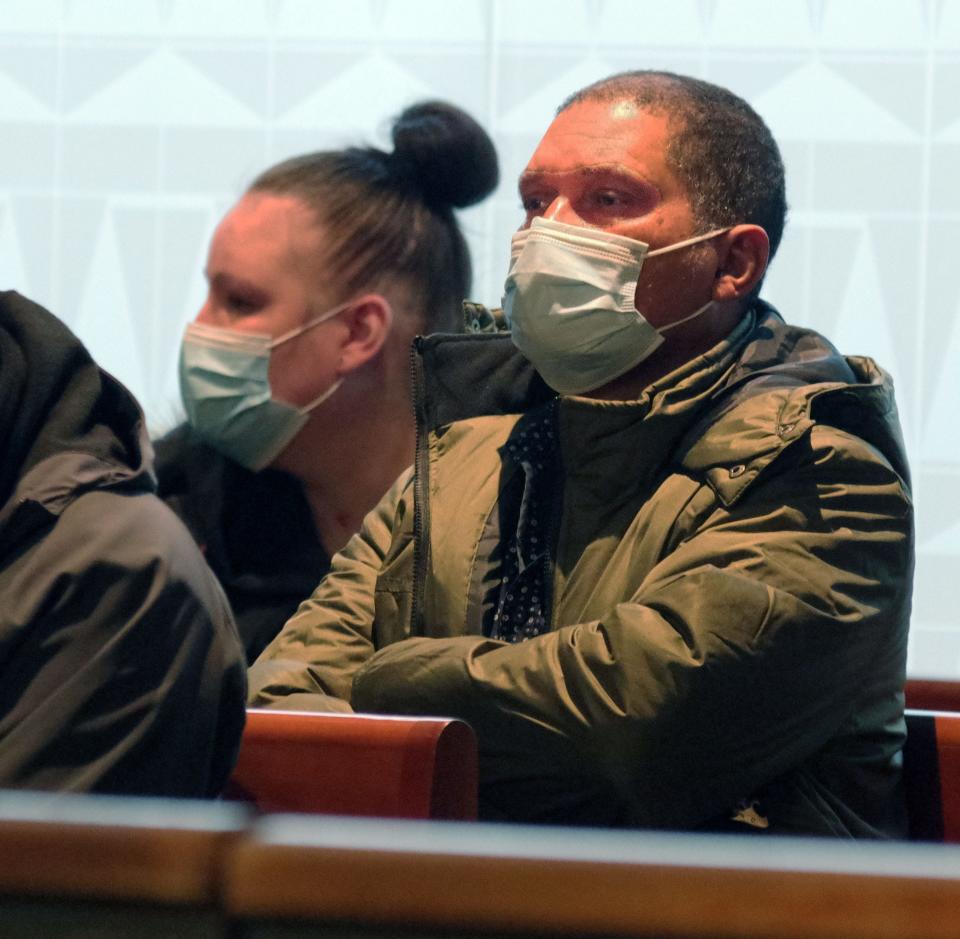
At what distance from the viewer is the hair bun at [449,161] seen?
3484 millimetres

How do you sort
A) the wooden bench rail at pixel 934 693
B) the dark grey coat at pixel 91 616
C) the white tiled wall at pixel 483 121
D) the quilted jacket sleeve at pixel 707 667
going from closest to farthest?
the dark grey coat at pixel 91 616 < the quilted jacket sleeve at pixel 707 667 < the wooden bench rail at pixel 934 693 < the white tiled wall at pixel 483 121

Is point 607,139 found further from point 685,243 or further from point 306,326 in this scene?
point 306,326

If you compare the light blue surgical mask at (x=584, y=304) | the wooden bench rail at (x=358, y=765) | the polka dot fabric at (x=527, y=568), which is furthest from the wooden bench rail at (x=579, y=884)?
the light blue surgical mask at (x=584, y=304)

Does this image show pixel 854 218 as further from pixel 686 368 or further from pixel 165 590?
pixel 165 590

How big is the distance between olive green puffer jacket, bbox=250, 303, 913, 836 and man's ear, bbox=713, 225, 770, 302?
0.07 metres

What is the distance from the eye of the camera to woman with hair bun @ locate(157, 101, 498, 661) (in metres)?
3.31

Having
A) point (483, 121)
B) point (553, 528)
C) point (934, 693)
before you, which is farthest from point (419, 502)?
point (483, 121)

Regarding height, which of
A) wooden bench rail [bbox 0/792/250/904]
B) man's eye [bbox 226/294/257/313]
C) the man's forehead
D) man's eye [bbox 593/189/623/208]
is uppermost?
the man's forehead

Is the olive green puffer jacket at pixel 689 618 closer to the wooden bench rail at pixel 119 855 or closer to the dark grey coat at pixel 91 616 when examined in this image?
the dark grey coat at pixel 91 616

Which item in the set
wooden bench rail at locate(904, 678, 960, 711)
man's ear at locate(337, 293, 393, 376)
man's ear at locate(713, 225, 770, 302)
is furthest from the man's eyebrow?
man's ear at locate(337, 293, 393, 376)

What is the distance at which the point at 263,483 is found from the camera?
3.40m

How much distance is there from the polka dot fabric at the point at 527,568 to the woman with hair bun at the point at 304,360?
1.08m

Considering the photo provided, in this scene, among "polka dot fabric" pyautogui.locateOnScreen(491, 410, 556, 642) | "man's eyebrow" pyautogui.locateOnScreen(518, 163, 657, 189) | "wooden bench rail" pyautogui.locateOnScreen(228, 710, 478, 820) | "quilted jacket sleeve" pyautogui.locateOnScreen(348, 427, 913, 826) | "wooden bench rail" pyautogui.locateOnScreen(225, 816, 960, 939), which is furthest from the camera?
"man's eyebrow" pyautogui.locateOnScreen(518, 163, 657, 189)

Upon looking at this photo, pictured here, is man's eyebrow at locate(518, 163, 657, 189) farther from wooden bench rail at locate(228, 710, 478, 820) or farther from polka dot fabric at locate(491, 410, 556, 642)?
wooden bench rail at locate(228, 710, 478, 820)
